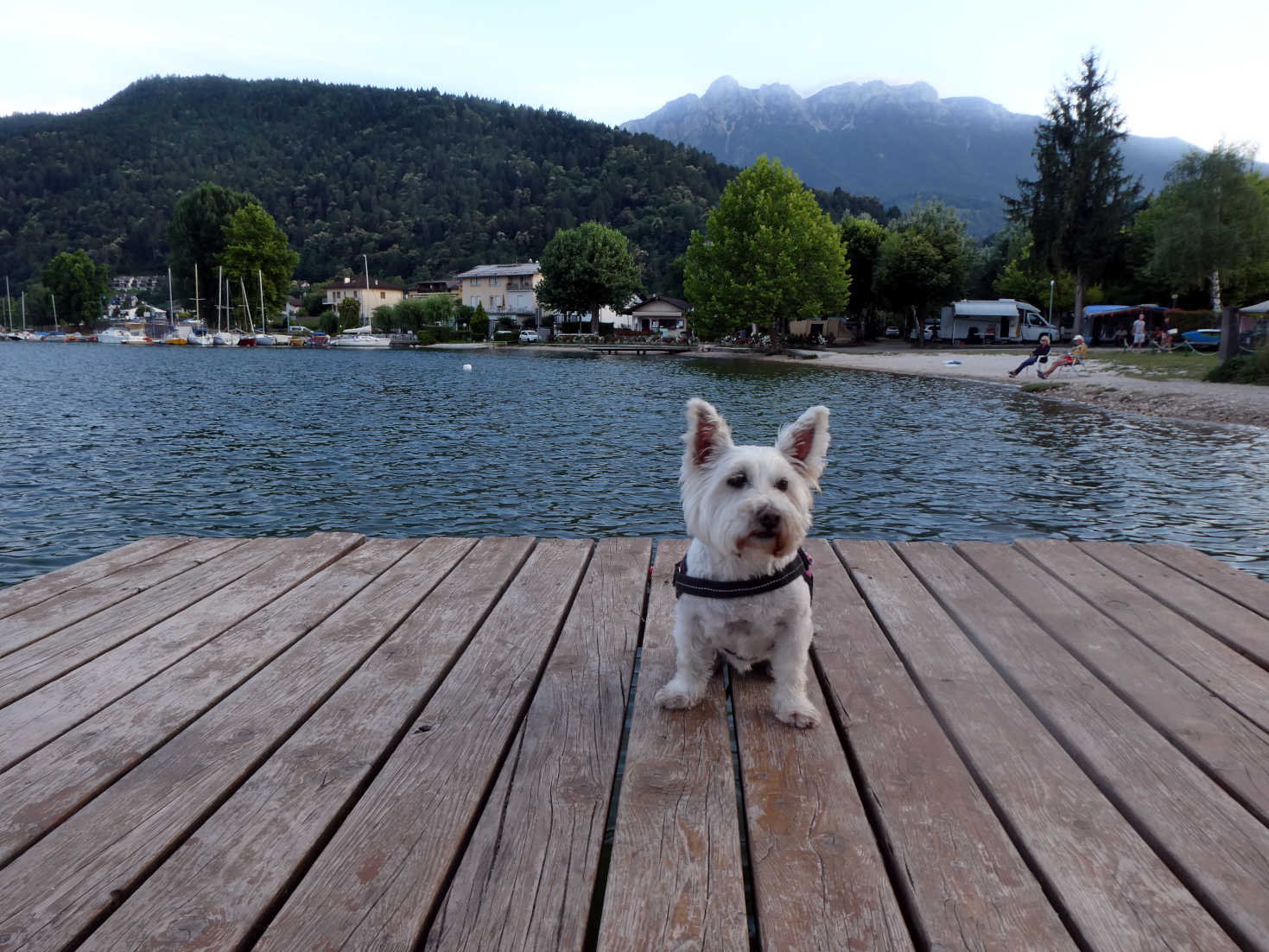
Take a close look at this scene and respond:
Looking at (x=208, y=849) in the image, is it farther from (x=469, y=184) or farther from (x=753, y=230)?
(x=469, y=184)

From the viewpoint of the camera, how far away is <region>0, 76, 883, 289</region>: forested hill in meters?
158

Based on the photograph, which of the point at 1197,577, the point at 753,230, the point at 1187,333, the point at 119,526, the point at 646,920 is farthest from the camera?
the point at 753,230

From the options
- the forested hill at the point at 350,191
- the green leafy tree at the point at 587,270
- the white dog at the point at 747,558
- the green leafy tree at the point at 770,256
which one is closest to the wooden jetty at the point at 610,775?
the white dog at the point at 747,558

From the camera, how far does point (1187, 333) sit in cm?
4722

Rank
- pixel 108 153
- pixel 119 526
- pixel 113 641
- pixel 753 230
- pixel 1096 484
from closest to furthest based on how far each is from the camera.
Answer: pixel 113 641 → pixel 119 526 → pixel 1096 484 → pixel 753 230 → pixel 108 153

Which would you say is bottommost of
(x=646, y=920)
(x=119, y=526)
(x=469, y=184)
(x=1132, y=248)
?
(x=119, y=526)

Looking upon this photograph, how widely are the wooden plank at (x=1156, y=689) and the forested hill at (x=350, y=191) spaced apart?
5512 inches

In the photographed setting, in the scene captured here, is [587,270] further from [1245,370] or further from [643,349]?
[1245,370]

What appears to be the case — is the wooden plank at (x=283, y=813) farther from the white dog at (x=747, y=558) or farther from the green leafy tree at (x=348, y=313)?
the green leafy tree at (x=348, y=313)

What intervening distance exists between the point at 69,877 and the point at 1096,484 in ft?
52.3

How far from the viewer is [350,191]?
179500 mm

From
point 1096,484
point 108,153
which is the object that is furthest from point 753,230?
point 108,153

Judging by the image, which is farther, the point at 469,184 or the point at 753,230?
the point at 469,184

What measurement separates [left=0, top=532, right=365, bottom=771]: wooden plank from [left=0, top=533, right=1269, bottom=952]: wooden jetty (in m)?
0.02
